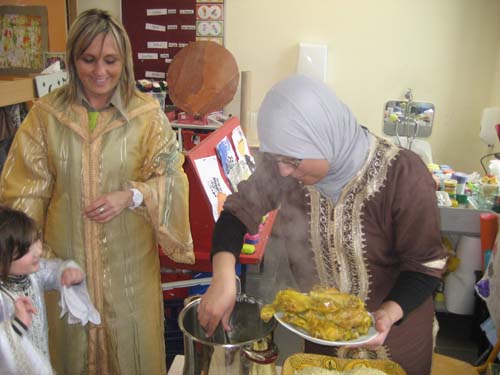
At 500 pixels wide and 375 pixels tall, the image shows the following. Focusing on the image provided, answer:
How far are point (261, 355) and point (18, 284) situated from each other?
803 millimetres

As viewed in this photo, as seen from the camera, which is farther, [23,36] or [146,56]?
[146,56]

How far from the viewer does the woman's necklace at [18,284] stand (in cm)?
134

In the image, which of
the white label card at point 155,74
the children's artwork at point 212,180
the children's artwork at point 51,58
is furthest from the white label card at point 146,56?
the children's artwork at point 212,180

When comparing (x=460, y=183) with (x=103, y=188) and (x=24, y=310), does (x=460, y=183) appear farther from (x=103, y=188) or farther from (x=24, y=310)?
(x=24, y=310)

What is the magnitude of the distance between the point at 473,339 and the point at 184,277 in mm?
1906

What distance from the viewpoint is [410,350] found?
4.18ft

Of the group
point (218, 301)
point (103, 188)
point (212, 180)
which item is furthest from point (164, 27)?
point (218, 301)

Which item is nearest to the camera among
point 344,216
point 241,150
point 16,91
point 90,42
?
point 344,216

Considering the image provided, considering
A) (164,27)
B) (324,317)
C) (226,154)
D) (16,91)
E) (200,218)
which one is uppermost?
(164,27)

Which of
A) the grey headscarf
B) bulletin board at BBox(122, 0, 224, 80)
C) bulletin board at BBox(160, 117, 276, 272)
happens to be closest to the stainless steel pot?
the grey headscarf

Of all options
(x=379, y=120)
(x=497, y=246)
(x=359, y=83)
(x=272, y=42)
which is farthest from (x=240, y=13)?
(x=497, y=246)

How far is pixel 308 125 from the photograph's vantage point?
107cm

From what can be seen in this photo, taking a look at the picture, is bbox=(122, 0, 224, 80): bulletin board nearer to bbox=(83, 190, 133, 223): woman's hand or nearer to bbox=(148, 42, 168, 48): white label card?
bbox=(148, 42, 168, 48): white label card

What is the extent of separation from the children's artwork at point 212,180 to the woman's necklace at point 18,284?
85cm
